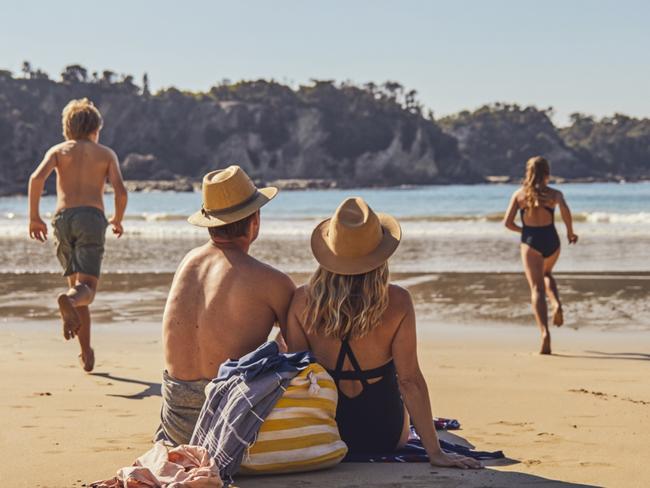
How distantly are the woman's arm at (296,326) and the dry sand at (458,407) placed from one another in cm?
48

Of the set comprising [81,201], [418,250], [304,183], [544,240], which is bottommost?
[304,183]

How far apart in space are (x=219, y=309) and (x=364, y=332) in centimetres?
56

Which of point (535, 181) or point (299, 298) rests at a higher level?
point (535, 181)

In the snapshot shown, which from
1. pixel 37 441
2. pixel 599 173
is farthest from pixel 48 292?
pixel 599 173

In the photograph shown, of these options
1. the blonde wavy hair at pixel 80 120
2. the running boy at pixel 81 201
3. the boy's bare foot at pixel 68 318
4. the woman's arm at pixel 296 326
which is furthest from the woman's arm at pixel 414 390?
the blonde wavy hair at pixel 80 120

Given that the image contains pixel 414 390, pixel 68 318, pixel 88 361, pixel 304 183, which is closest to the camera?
pixel 414 390

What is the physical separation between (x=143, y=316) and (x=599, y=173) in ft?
477

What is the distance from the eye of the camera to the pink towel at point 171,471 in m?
3.42

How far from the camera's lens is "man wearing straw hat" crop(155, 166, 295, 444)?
3873mm

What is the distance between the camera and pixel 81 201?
6.44m

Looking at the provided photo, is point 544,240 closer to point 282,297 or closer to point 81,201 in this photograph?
point 81,201

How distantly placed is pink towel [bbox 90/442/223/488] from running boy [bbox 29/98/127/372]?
2781 mm

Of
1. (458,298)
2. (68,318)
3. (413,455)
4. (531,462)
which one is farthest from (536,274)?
(413,455)

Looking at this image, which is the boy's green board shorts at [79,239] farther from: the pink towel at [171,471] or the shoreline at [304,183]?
the shoreline at [304,183]
